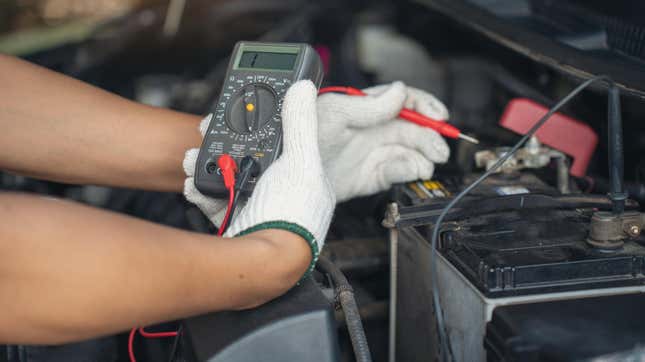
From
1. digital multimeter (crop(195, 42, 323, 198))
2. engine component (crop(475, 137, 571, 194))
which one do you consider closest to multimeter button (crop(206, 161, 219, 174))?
digital multimeter (crop(195, 42, 323, 198))

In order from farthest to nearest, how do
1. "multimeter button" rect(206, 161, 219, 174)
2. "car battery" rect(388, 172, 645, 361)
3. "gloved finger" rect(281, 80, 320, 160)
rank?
"multimeter button" rect(206, 161, 219, 174), "gloved finger" rect(281, 80, 320, 160), "car battery" rect(388, 172, 645, 361)

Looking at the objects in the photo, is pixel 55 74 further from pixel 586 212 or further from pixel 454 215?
pixel 586 212

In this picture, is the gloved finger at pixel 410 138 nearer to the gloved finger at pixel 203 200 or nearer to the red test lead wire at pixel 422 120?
the red test lead wire at pixel 422 120

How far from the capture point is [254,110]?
0.88 m

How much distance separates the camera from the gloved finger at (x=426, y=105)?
1022 mm

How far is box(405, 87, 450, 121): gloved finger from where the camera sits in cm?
102

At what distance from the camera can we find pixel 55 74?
3.14 ft

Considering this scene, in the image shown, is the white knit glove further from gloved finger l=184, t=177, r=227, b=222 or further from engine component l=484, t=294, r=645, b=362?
engine component l=484, t=294, r=645, b=362

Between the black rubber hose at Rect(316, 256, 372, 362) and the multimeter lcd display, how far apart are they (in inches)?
10.7

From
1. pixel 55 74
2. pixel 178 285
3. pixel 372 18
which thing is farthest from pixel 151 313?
pixel 372 18

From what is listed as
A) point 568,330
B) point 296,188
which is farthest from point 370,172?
point 568,330

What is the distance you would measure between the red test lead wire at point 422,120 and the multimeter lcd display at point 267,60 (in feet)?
0.30

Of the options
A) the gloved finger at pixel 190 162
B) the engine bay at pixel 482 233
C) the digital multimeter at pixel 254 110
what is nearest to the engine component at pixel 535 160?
the engine bay at pixel 482 233

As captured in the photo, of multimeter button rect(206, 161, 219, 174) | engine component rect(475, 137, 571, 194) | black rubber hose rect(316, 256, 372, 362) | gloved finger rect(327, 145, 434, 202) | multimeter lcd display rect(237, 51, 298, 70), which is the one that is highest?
multimeter lcd display rect(237, 51, 298, 70)
